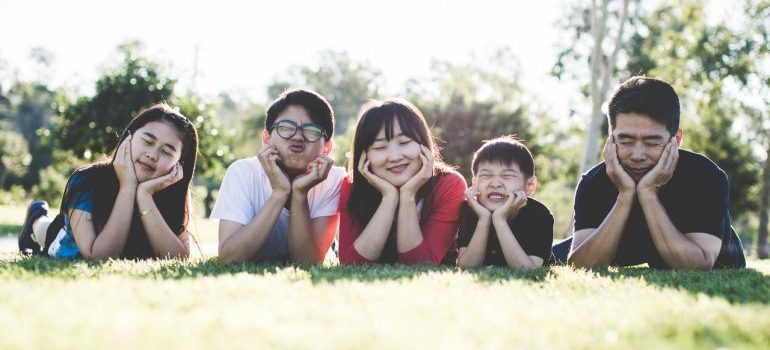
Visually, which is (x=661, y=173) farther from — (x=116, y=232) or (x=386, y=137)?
(x=116, y=232)

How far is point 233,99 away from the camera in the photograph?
8288 cm

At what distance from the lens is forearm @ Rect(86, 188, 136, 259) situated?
17.1 feet

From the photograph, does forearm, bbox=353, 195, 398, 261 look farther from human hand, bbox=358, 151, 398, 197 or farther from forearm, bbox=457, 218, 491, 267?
forearm, bbox=457, 218, 491, 267

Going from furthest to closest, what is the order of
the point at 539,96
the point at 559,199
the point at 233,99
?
the point at 233,99 < the point at 539,96 < the point at 559,199

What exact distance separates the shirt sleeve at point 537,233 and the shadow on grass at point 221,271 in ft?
2.11

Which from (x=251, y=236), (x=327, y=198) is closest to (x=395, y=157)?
(x=327, y=198)

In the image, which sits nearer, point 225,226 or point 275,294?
point 275,294

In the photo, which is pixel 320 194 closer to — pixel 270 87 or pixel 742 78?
pixel 742 78

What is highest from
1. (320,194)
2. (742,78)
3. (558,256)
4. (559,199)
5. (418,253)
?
(742,78)

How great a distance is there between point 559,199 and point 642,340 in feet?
129

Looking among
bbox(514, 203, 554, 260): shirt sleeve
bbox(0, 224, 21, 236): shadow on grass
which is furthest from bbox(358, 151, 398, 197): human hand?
bbox(0, 224, 21, 236): shadow on grass

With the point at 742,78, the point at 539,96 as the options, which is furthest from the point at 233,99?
the point at 742,78

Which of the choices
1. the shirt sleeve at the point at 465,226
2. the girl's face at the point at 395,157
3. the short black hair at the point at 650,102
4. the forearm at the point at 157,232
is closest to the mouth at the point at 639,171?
the short black hair at the point at 650,102

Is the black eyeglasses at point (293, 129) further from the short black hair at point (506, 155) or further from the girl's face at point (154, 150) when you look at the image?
the short black hair at point (506, 155)
